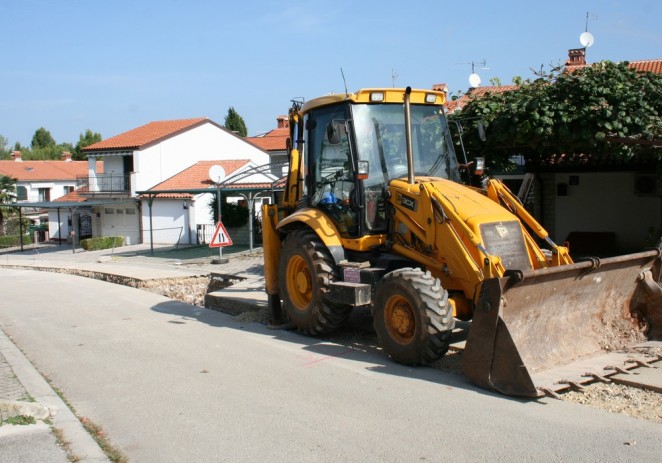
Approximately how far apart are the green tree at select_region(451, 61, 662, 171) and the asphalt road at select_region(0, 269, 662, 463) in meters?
5.29

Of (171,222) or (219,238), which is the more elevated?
(171,222)

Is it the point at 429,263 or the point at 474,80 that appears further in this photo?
the point at 474,80

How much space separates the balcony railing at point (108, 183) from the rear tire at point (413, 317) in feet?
112

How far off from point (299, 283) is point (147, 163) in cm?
3070

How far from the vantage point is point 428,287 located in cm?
713

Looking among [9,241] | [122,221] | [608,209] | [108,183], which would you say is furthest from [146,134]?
[608,209]

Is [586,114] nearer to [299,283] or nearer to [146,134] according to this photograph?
[299,283]

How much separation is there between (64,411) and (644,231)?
14.4m

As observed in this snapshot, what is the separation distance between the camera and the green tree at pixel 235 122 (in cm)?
7100

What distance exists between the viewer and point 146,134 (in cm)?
4056

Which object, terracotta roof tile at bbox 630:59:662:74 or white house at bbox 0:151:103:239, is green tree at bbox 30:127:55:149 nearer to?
white house at bbox 0:151:103:239

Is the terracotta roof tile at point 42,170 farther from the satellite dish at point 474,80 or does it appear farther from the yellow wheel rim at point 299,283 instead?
the yellow wheel rim at point 299,283

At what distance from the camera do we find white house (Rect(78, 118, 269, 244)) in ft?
124

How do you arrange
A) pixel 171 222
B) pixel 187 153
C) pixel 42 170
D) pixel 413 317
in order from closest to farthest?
1. pixel 413 317
2. pixel 171 222
3. pixel 187 153
4. pixel 42 170
